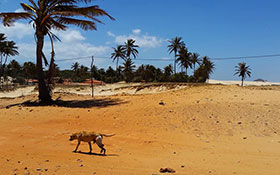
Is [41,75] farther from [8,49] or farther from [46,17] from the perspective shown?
[8,49]

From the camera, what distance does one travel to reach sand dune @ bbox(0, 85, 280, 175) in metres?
5.35

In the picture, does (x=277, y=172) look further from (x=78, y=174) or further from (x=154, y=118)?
(x=154, y=118)

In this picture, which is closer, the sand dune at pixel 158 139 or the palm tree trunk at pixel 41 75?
the sand dune at pixel 158 139

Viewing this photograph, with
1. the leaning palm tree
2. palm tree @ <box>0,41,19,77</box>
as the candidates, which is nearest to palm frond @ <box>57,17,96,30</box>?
the leaning palm tree

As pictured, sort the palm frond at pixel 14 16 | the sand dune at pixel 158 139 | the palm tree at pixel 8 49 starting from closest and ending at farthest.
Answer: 1. the sand dune at pixel 158 139
2. the palm frond at pixel 14 16
3. the palm tree at pixel 8 49

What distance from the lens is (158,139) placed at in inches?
334

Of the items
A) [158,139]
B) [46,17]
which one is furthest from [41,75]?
[158,139]

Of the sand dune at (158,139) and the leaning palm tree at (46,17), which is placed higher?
the leaning palm tree at (46,17)

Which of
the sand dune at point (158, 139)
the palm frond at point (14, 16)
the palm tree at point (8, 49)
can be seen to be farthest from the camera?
the palm tree at point (8, 49)

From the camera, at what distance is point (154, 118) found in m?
11.2

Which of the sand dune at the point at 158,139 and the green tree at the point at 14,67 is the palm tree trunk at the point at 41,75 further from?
the green tree at the point at 14,67

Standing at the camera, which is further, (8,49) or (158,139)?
(8,49)

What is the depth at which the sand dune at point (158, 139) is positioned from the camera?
17.6 ft

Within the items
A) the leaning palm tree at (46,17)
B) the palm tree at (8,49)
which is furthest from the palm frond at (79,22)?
the palm tree at (8,49)
